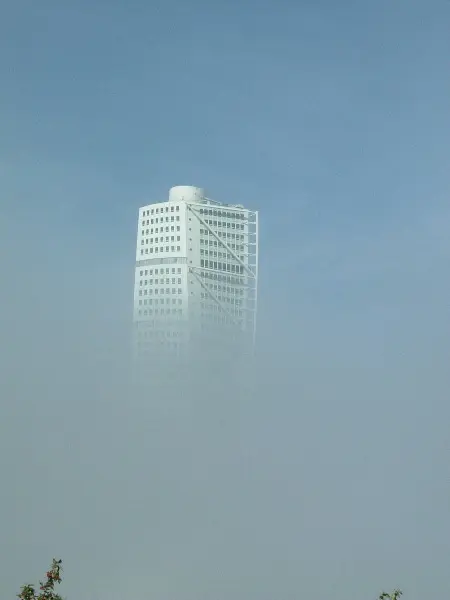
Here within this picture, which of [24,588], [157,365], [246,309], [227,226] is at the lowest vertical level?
[24,588]

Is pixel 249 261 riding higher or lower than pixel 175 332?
higher

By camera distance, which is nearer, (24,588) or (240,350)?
(24,588)

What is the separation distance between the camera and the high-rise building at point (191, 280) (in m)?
101

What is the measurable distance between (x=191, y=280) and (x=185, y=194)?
35.0 ft

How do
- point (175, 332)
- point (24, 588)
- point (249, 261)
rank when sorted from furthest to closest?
point (249, 261) < point (175, 332) < point (24, 588)

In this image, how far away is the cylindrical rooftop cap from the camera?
103625mm

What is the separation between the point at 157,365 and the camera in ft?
333

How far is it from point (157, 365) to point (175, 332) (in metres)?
4.64

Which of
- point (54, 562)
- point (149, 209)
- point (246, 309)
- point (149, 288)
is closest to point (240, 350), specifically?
point (246, 309)

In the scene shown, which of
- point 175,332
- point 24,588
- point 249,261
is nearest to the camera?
point 24,588

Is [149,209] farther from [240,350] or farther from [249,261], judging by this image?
[240,350]

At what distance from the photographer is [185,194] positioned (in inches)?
4087

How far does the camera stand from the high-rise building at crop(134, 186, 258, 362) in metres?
101

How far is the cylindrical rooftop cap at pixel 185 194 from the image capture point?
340 ft
